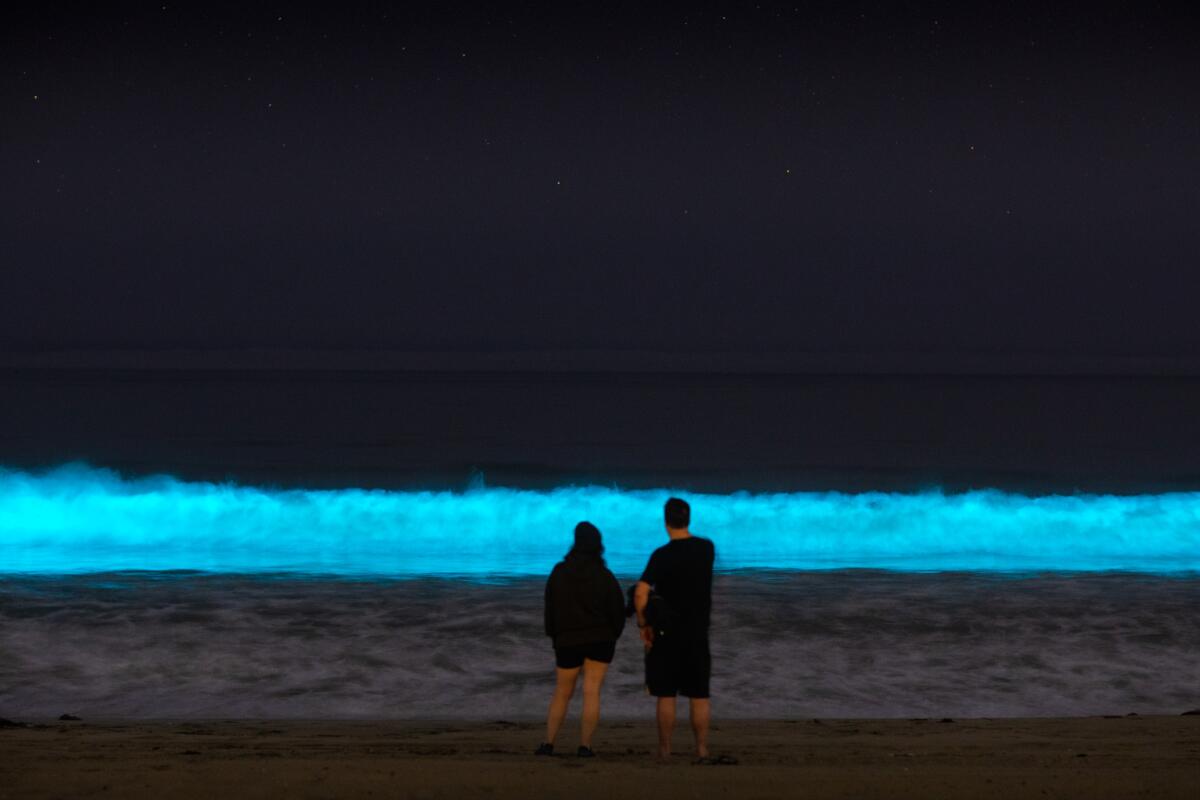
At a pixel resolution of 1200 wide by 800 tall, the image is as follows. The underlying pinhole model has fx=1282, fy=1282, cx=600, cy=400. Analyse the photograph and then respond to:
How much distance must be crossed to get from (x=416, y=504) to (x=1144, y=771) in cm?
2750

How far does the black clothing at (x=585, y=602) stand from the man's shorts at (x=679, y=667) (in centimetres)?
29

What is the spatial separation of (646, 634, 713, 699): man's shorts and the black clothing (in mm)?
286

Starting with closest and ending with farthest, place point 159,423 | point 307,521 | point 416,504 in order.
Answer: point 307,521 < point 416,504 < point 159,423

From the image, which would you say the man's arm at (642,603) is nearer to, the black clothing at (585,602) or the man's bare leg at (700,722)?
the black clothing at (585,602)

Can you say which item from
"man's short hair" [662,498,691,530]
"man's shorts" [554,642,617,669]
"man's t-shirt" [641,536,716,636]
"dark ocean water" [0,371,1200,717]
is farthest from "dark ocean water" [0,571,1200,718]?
"man's short hair" [662,498,691,530]

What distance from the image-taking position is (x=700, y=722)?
7246mm

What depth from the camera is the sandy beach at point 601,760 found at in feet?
20.3

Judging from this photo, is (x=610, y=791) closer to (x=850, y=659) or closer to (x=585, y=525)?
(x=585, y=525)

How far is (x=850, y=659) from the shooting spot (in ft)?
38.0

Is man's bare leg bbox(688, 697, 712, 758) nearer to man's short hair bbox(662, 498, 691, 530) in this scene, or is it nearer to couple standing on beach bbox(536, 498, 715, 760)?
couple standing on beach bbox(536, 498, 715, 760)

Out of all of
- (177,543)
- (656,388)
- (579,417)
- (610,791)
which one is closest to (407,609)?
(610,791)

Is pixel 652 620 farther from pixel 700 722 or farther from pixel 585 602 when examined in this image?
pixel 700 722

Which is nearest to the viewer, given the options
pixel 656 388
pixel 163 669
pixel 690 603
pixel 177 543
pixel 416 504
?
pixel 690 603

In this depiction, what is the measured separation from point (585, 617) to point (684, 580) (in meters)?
0.65
